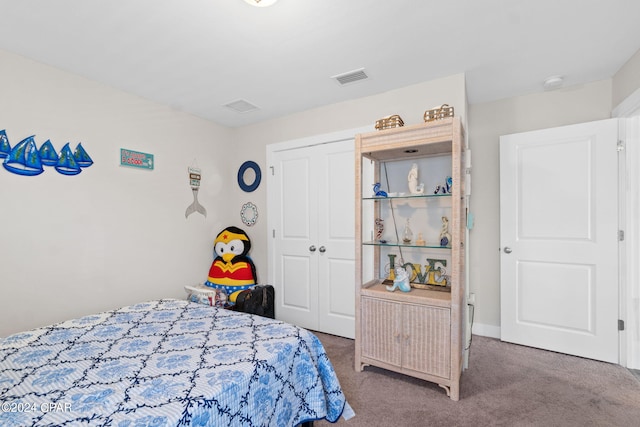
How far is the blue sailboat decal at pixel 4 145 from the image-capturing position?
207cm

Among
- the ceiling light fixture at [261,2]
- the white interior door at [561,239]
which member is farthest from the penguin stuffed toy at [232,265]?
the white interior door at [561,239]

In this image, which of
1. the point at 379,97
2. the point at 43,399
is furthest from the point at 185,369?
the point at 379,97

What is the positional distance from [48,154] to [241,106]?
167 cm

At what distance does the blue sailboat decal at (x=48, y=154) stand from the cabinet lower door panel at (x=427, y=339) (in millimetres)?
2900

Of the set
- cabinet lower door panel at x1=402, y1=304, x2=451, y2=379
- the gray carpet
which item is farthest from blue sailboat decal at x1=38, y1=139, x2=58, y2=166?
cabinet lower door panel at x1=402, y1=304, x2=451, y2=379

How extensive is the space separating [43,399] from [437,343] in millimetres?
2073

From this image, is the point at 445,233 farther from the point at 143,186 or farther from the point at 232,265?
the point at 143,186

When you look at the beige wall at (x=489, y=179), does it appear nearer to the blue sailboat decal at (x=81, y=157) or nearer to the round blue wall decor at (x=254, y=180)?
the round blue wall decor at (x=254, y=180)

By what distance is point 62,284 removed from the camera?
2350mm

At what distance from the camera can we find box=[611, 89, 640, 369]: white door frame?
2.34 m

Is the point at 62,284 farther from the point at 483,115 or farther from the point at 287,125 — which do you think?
the point at 483,115

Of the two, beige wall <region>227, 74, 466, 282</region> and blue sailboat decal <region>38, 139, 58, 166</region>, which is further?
beige wall <region>227, 74, 466, 282</region>

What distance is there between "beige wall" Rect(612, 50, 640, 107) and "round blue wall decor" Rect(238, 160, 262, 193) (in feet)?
11.2

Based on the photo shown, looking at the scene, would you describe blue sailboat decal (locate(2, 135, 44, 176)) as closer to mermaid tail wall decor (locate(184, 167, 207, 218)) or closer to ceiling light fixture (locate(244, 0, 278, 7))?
mermaid tail wall decor (locate(184, 167, 207, 218))
